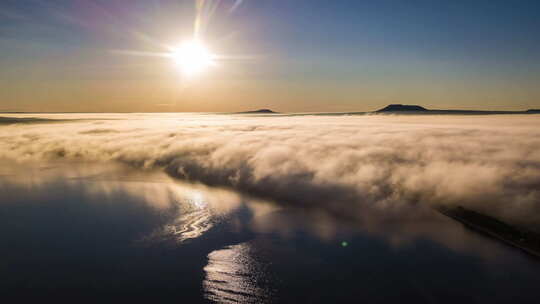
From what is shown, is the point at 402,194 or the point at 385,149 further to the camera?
the point at 385,149

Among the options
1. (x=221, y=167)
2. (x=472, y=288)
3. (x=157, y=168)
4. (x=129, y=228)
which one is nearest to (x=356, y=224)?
(x=472, y=288)

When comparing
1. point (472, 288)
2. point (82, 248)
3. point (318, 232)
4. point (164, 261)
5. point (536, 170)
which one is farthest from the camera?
point (536, 170)

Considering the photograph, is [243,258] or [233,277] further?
[243,258]

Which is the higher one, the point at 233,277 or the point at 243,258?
the point at 233,277

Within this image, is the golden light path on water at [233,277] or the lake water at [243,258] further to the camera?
the lake water at [243,258]

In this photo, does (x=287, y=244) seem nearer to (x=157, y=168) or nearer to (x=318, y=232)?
(x=318, y=232)

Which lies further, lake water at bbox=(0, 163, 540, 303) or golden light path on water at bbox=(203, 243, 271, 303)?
lake water at bbox=(0, 163, 540, 303)

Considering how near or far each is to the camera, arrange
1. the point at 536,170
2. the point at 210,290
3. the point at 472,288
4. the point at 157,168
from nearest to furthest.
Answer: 1. the point at 210,290
2. the point at 472,288
3. the point at 536,170
4. the point at 157,168

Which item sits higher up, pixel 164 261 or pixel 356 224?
pixel 164 261
